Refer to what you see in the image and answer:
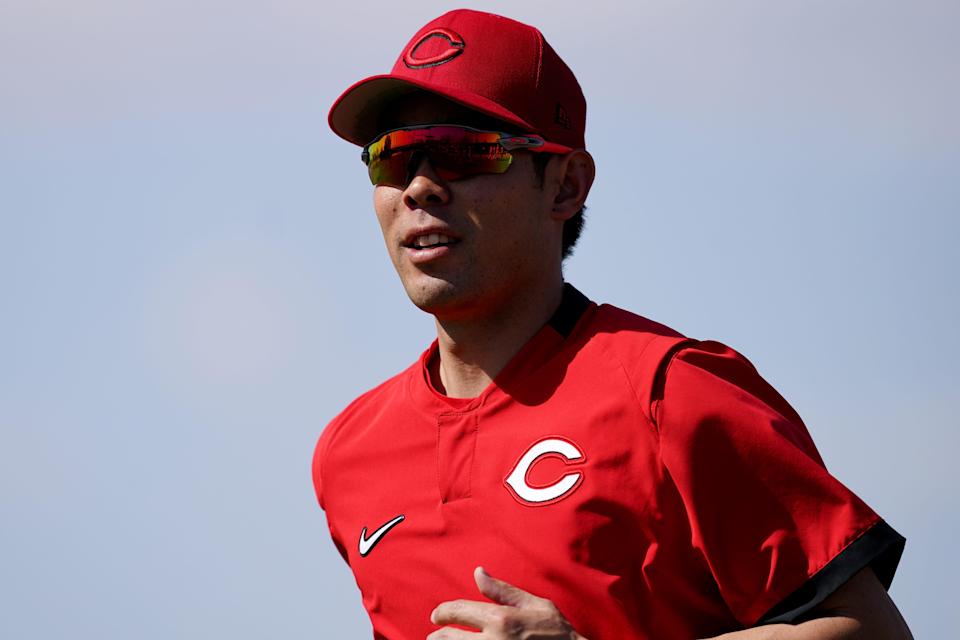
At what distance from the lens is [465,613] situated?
4328 millimetres

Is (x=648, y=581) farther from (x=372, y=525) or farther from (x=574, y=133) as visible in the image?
(x=574, y=133)

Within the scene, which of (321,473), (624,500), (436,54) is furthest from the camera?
(321,473)

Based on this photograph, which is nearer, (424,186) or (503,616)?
(503,616)

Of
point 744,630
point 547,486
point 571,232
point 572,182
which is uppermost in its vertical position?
point 572,182

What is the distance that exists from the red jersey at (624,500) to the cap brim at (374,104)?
811 millimetres

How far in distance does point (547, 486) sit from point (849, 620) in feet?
3.51

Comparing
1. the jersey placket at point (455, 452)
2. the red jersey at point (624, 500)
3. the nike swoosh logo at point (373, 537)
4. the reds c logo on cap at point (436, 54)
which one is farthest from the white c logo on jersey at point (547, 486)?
the reds c logo on cap at point (436, 54)

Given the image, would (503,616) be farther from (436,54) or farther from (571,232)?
(436,54)

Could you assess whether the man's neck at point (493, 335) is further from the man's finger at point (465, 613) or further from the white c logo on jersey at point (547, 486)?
the man's finger at point (465, 613)

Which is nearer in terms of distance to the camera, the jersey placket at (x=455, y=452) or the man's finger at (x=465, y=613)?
the man's finger at (x=465, y=613)

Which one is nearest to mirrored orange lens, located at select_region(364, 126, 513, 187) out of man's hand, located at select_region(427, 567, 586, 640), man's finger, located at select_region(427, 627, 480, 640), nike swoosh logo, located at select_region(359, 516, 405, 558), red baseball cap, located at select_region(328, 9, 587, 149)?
red baseball cap, located at select_region(328, 9, 587, 149)

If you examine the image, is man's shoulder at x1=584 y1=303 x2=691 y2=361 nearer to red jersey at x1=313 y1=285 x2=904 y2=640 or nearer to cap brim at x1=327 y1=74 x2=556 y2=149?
red jersey at x1=313 y1=285 x2=904 y2=640

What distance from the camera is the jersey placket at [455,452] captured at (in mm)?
4816

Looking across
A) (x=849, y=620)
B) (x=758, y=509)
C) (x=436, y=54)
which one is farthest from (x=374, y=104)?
(x=849, y=620)
